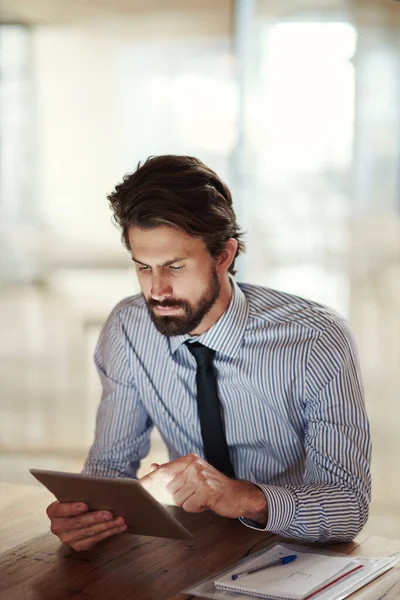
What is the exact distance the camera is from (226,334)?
2068 millimetres

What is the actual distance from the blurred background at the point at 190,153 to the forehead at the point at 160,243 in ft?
7.00

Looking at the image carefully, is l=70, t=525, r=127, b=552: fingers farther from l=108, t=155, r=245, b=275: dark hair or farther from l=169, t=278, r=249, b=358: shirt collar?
l=108, t=155, r=245, b=275: dark hair

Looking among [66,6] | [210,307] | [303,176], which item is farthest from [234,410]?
[66,6]

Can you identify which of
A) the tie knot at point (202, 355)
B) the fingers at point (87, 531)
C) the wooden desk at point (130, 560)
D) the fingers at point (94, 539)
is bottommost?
the wooden desk at point (130, 560)

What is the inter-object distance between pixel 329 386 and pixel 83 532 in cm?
63

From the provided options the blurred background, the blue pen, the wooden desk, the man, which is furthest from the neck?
the blurred background

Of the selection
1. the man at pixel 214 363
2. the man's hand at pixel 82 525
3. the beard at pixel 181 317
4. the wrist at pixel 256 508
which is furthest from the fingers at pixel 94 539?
the beard at pixel 181 317

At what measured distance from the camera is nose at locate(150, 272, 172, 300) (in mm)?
1957

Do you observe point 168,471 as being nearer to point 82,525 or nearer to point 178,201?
point 82,525

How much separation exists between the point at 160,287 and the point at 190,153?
2.29 m

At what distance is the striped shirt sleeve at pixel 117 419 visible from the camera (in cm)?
207

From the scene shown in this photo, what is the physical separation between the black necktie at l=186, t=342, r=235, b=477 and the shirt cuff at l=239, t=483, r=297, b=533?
1.11 feet

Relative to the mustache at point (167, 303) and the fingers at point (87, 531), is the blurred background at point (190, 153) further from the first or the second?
the fingers at point (87, 531)

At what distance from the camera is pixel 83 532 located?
1606mm
